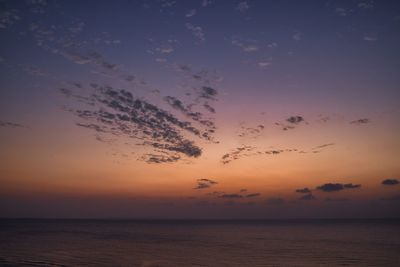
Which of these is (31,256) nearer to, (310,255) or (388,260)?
(310,255)

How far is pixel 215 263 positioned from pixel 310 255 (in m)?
17.4

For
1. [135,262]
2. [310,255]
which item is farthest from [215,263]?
[310,255]

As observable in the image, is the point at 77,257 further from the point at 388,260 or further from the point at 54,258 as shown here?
the point at 388,260

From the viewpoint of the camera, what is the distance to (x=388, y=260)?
162 ft

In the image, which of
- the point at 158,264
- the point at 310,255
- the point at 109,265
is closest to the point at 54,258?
the point at 109,265

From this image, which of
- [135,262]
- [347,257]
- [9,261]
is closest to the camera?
[9,261]

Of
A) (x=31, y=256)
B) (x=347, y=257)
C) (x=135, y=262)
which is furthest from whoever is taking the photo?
(x=347, y=257)

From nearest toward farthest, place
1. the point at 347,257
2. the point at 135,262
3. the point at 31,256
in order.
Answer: the point at 135,262 → the point at 31,256 → the point at 347,257

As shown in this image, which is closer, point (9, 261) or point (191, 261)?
point (9, 261)

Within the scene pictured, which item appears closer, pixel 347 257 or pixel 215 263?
pixel 215 263

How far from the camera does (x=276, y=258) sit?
52.0m

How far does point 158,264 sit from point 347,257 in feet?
93.7

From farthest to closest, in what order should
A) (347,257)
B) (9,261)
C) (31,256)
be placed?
(347,257) → (31,256) → (9,261)

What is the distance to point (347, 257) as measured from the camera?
53.0 m
